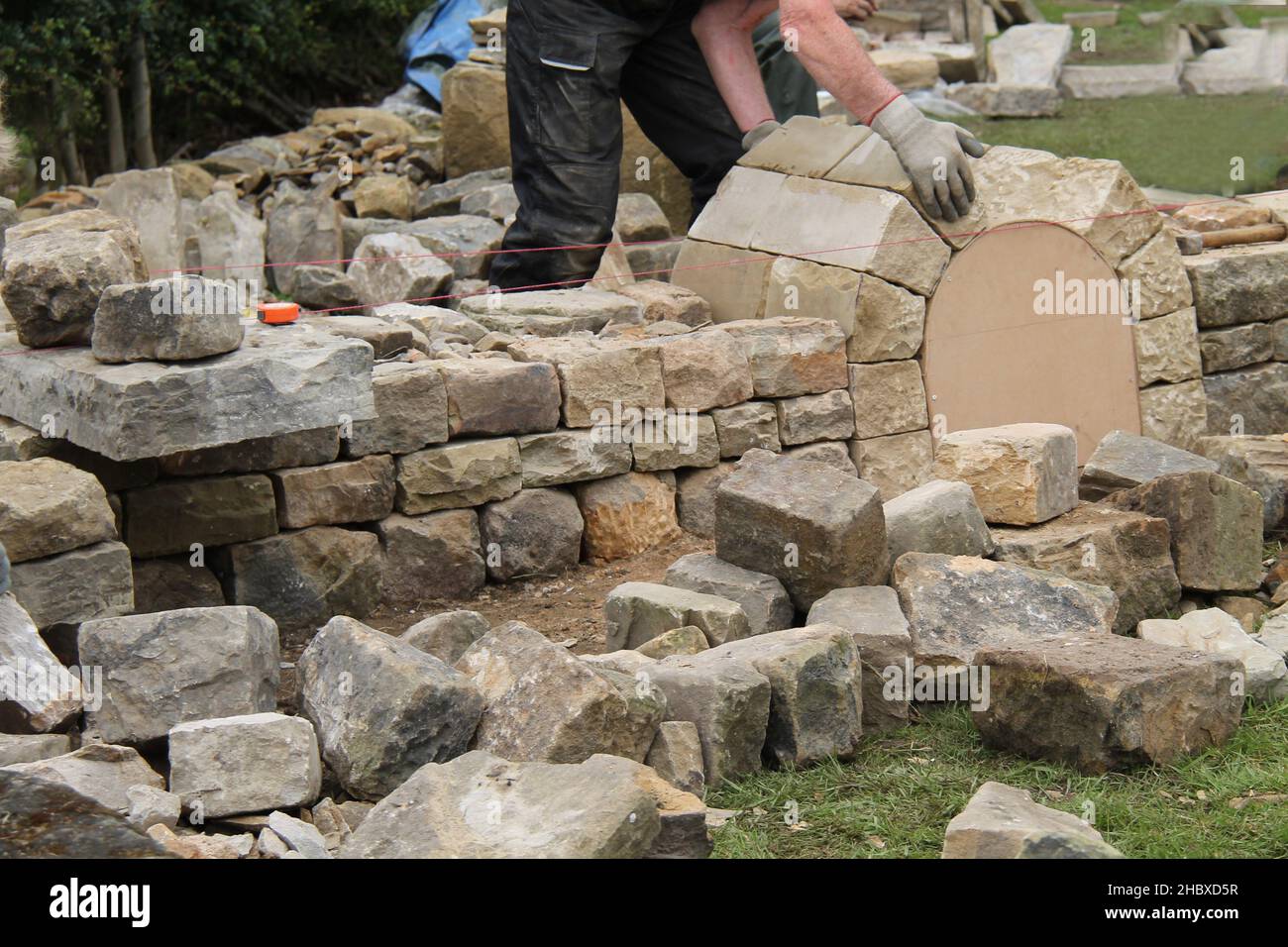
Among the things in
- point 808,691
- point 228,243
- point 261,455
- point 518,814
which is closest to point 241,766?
point 518,814

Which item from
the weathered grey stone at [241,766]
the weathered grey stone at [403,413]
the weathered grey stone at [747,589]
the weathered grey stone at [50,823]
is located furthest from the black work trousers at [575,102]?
the weathered grey stone at [50,823]

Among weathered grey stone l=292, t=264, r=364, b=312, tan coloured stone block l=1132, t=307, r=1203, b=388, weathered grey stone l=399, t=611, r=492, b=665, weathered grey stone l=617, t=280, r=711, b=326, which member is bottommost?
weathered grey stone l=399, t=611, r=492, b=665

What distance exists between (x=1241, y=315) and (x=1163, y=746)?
3.52 meters

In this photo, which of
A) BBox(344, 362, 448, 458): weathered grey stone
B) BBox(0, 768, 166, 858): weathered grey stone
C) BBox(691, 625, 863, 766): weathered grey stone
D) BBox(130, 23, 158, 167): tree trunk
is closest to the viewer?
BBox(0, 768, 166, 858): weathered grey stone

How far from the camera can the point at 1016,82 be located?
44.3 ft

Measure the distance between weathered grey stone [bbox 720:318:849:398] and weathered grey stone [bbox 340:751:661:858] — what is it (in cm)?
280

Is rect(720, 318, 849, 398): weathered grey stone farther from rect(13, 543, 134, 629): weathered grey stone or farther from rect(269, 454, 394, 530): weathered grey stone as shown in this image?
rect(13, 543, 134, 629): weathered grey stone

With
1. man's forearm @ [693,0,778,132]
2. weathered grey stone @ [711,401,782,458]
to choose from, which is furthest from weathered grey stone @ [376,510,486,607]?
man's forearm @ [693,0,778,132]

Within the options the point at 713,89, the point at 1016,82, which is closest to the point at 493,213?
the point at 713,89

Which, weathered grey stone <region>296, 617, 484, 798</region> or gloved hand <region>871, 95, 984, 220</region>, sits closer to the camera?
weathered grey stone <region>296, 617, 484, 798</region>

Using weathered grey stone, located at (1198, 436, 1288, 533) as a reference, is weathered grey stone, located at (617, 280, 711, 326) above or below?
above

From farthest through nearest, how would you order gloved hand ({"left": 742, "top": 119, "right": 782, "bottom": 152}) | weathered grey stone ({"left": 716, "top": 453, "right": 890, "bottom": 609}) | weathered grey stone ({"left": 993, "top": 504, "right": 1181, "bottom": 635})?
gloved hand ({"left": 742, "top": 119, "right": 782, "bottom": 152}), weathered grey stone ({"left": 993, "top": 504, "right": 1181, "bottom": 635}), weathered grey stone ({"left": 716, "top": 453, "right": 890, "bottom": 609})

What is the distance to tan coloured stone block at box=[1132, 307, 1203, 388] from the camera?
21.8 feet

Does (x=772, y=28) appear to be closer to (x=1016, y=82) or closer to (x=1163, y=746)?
(x=1163, y=746)
